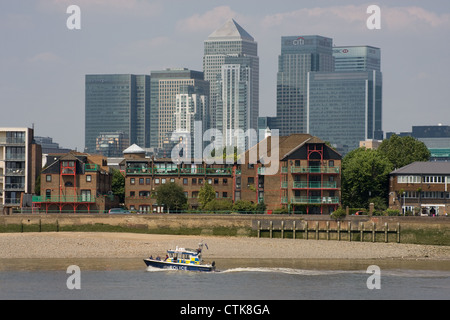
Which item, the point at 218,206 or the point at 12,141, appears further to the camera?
the point at 12,141

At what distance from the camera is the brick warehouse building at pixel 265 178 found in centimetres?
12750

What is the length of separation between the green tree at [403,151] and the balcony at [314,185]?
30228mm

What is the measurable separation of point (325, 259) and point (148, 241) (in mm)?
21392

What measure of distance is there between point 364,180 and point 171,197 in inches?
1150

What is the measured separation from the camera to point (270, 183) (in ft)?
437

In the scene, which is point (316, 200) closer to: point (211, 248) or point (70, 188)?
point (211, 248)

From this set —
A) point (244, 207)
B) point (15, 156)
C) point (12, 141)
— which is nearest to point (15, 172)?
point (15, 156)

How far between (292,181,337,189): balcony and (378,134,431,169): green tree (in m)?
30.2

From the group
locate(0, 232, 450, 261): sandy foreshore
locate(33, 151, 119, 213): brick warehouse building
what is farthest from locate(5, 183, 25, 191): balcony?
locate(0, 232, 450, 261): sandy foreshore

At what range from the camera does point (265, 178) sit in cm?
13388

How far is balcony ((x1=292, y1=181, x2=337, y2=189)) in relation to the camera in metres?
127

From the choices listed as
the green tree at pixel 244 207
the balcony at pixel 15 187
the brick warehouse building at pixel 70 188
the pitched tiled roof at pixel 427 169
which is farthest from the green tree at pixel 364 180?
the balcony at pixel 15 187

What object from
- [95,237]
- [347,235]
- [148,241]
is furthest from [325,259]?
[95,237]
